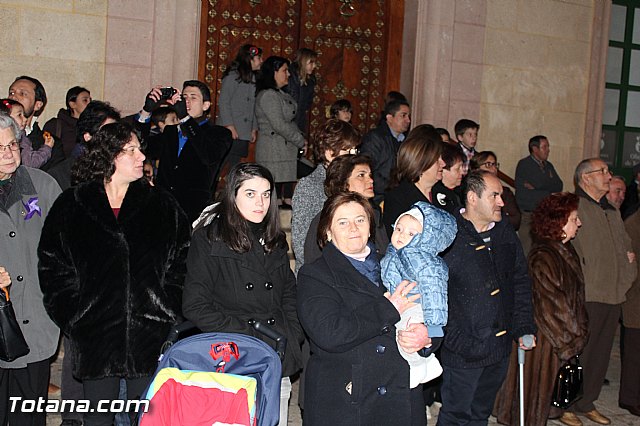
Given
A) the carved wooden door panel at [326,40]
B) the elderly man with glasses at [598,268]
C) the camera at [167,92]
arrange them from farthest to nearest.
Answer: the carved wooden door panel at [326,40], the elderly man with glasses at [598,268], the camera at [167,92]

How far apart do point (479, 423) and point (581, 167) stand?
2843mm

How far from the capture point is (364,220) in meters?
4.36

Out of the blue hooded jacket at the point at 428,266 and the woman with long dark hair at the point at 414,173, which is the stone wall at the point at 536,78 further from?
the blue hooded jacket at the point at 428,266

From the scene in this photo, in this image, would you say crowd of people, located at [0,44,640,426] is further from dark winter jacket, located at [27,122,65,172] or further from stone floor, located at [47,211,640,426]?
stone floor, located at [47,211,640,426]

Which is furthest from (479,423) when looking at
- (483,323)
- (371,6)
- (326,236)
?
(371,6)

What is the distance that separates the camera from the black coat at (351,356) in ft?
13.7

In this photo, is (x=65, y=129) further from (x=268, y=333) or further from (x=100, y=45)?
(x=268, y=333)

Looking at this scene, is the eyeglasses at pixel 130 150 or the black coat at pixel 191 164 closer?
the eyeglasses at pixel 130 150

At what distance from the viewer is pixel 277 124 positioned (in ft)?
30.4

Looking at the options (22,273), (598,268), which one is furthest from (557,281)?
(22,273)

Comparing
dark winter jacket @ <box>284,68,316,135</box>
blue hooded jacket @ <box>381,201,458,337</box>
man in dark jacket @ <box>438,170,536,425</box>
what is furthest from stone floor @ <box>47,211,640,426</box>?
dark winter jacket @ <box>284,68,316,135</box>

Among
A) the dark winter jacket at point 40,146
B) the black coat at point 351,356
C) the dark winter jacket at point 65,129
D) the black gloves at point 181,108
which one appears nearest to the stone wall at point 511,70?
the dark winter jacket at point 65,129

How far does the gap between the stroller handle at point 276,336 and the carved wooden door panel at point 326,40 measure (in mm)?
7237

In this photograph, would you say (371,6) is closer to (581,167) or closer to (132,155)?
(581,167)
